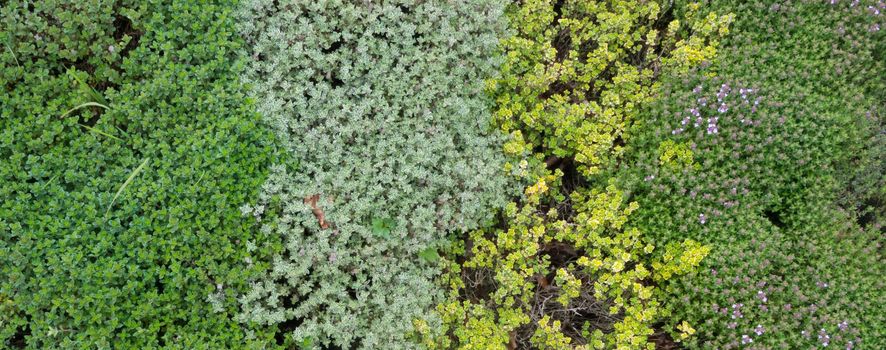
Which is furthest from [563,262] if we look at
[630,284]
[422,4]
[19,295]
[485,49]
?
[19,295]

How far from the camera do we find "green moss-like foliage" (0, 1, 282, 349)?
3006 millimetres

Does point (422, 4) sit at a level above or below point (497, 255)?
above

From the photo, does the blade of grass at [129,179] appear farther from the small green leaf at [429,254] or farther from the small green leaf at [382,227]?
the small green leaf at [429,254]

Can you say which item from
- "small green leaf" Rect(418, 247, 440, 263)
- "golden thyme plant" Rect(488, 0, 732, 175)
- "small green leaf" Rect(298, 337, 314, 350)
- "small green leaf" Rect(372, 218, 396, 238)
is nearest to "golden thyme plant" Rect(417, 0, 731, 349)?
"golden thyme plant" Rect(488, 0, 732, 175)

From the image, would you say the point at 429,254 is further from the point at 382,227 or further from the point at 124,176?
the point at 124,176

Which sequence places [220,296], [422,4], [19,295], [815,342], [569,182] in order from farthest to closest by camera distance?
[569,182] → [422,4] → [815,342] → [220,296] → [19,295]

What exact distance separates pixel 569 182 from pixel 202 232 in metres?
2.30

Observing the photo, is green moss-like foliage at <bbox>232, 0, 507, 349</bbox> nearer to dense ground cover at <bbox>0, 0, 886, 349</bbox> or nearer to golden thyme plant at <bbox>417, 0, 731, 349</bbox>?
dense ground cover at <bbox>0, 0, 886, 349</bbox>

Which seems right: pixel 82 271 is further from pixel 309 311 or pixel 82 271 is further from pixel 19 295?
pixel 309 311

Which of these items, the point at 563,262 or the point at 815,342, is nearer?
the point at 815,342

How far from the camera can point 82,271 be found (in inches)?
117

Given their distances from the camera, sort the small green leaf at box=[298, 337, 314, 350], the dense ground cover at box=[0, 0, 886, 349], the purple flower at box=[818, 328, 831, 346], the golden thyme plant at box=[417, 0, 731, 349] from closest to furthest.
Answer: the dense ground cover at box=[0, 0, 886, 349], the small green leaf at box=[298, 337, 314, 350], the purple flower at box=[818, 328, 831, 346], the golden thyme plant at box=[417, 0, 731, 349]

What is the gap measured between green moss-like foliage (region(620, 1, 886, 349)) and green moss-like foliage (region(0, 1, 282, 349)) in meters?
2.33

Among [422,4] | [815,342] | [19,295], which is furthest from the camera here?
[422,4]
